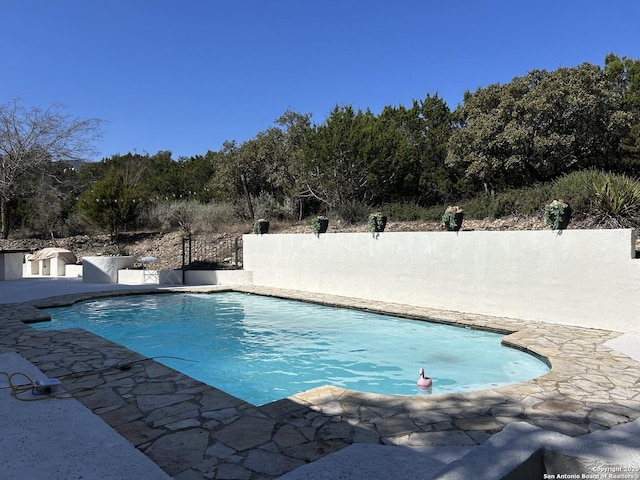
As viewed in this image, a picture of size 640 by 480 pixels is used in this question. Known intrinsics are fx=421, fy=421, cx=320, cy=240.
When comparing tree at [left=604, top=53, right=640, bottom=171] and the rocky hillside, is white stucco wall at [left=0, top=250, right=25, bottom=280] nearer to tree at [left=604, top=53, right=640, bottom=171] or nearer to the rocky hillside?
the rocky hillside

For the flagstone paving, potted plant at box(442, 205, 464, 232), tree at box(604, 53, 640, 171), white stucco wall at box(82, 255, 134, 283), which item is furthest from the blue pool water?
tree at box(604, 53, 640, 171)

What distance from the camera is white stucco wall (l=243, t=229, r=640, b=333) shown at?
22.7 feet

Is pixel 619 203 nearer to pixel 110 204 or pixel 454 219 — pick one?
pixel 454 219

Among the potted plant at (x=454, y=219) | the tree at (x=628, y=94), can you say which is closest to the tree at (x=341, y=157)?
the potted plant at (x=454, y=219)

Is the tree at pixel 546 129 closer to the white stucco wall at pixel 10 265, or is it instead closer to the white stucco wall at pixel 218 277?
the white stucco wall at pixel 218 277

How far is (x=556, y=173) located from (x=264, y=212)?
12541 millimetres

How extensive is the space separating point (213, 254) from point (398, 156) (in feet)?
28.4

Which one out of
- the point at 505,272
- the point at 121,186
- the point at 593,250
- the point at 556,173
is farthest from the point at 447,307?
the point at 121,186

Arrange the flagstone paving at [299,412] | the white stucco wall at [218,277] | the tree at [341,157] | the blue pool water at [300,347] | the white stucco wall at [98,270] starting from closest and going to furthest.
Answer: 1. the flagstone paving at [299,412]
2. the blue pool water at [300,347]
3. the white stucco wall at [218,277]
4. the white stucco wall at [98,270]
5. the tree at [341,157]

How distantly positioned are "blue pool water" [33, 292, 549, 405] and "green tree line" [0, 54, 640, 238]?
6.37m

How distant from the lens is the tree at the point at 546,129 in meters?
15.8

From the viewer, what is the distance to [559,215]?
735 cm

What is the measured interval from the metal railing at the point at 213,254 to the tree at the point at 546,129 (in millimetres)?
10130

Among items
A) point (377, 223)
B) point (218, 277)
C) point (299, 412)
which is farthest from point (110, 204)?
point (299, 412)
